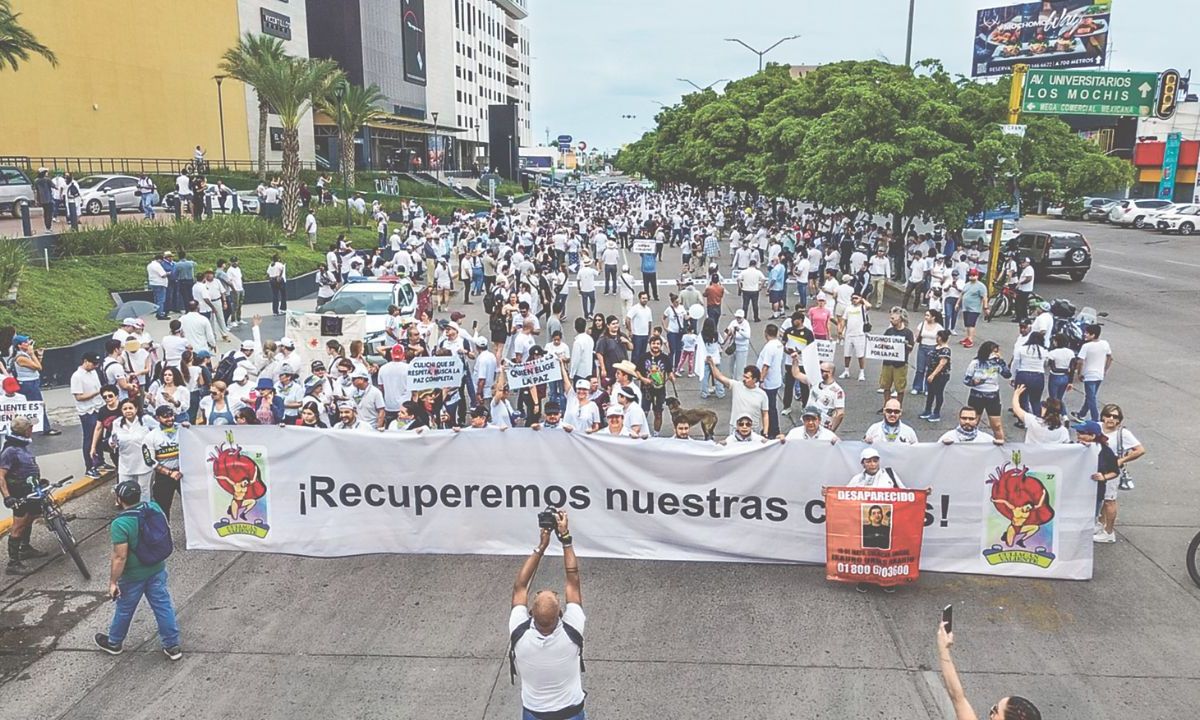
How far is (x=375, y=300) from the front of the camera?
59.8 ft

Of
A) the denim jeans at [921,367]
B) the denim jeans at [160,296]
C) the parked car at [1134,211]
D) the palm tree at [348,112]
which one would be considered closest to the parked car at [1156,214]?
the parked car at [1134,211]

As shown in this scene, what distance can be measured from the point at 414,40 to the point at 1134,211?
58327mm

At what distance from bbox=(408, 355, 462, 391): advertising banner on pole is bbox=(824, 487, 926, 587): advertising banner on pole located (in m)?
5.47

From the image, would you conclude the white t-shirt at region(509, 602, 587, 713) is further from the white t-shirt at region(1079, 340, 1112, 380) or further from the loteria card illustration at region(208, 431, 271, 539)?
the white t-shirt at region(1079, 340, 1112, 380)

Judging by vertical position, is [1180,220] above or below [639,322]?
above

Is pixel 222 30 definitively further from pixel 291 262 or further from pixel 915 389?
pixel 915 389

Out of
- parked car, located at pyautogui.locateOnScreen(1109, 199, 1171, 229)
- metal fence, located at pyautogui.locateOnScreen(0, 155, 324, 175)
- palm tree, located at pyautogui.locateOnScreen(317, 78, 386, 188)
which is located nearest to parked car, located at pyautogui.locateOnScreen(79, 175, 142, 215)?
metal fence, located at pyautogui.locateOnScreen(0, 155, 324, 175)

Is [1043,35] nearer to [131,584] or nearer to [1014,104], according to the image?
[1014,104]

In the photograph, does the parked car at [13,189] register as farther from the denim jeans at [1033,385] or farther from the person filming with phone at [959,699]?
the person filming with phone at [959,699]

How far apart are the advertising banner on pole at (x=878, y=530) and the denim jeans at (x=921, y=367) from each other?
623 cm

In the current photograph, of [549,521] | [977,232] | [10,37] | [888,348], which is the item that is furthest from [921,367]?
[10,37]

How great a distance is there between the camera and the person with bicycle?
27.9 ft

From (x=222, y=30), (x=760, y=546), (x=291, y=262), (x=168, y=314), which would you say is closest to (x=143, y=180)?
(x=291, y=262)

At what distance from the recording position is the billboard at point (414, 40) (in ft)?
252
